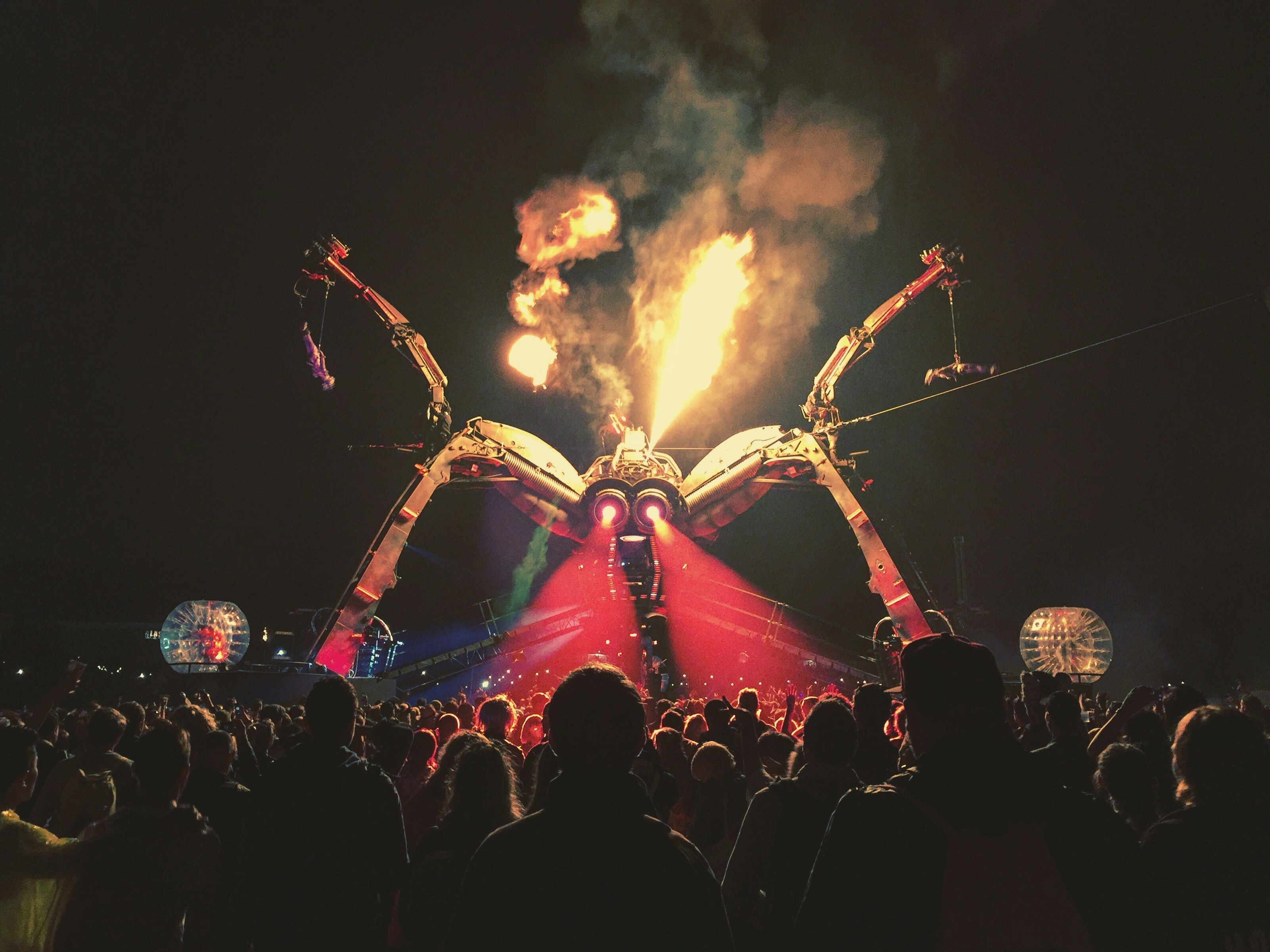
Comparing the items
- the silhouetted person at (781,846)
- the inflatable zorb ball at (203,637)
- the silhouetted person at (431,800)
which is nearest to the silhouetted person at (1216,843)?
the silhouetted person at (781,846)

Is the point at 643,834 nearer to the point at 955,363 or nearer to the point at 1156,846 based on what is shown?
the point at 1156,846

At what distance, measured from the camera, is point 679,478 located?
24.1 m

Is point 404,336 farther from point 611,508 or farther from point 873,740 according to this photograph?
point 873,740

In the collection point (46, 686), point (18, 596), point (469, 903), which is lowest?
point (469, 903)

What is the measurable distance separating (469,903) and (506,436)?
2223 cm

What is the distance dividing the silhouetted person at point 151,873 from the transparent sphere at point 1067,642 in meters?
26.5

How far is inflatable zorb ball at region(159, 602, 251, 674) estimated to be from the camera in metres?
24.0

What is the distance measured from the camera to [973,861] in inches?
81.0

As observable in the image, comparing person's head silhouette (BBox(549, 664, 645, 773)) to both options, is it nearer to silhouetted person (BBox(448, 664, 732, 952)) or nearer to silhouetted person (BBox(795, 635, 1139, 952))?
silhouetted person (BBox(448, 664, 732, 952))

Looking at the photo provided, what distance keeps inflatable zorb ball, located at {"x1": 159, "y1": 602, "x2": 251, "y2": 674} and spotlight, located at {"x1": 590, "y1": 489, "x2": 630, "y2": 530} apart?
1313cm

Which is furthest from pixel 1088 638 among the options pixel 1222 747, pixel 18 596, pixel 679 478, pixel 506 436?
pixel 18 596

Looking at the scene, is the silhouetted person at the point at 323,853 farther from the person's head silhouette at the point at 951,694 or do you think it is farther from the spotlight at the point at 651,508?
the spotlight at the point at 651,508

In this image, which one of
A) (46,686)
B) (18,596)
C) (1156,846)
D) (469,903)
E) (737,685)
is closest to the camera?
(469,903)

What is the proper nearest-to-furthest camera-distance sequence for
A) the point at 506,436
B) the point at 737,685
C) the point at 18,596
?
the point at 506,436 < the point at 737,685 < the point at 18,596
